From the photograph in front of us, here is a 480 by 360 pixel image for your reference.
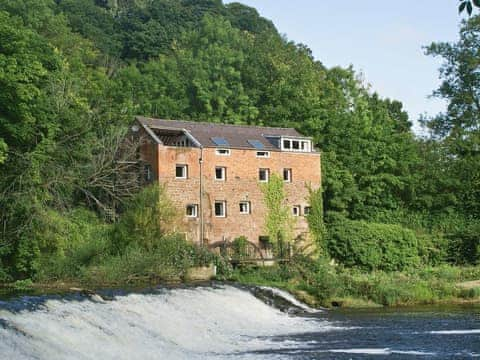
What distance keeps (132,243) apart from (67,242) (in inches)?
113

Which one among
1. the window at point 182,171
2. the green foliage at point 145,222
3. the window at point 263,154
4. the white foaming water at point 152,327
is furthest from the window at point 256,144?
the white foaming water at point 152,327

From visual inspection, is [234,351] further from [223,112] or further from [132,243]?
[223,112]

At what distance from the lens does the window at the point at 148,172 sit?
4194 cm

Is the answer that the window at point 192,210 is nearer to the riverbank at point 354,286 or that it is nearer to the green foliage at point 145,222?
the green foliage at point 145,222

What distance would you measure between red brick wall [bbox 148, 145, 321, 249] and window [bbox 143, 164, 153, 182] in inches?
25.2

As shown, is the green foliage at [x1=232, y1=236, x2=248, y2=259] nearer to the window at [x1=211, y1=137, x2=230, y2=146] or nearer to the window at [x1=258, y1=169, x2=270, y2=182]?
the window at [x1=258, y1=169, x2=270, y2=182]

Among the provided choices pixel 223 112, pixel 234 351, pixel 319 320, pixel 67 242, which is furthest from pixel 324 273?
pixel 223 112

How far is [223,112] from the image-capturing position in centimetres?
5653

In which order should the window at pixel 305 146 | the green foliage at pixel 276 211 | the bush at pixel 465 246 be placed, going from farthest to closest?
the bush at pixel 465 246, the window at pixel 305 146, the green foliage at pixel 276 211

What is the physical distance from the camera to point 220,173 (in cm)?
4362

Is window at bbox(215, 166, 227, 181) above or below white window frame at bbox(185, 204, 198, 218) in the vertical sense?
above

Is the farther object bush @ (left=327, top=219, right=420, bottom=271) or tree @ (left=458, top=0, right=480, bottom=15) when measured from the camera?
bush @ (left=327, top=219, right=420, bottom=271)

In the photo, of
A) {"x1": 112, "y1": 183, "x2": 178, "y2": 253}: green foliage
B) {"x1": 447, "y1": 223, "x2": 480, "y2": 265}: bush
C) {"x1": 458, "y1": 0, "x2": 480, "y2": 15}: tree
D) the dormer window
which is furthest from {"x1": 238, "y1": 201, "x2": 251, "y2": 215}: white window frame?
{"x1": 458, "y1": 0, "x2": 480, "y2": 15}: tree

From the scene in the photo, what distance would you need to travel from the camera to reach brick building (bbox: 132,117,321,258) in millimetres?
42031
